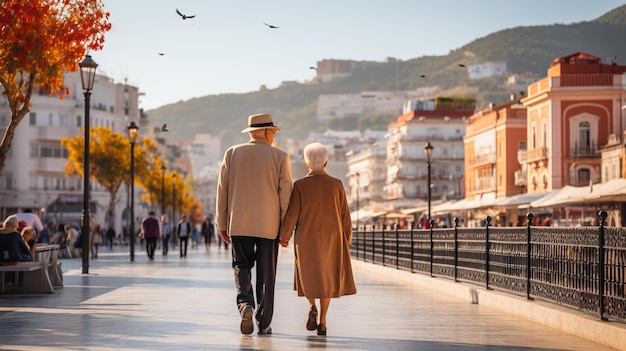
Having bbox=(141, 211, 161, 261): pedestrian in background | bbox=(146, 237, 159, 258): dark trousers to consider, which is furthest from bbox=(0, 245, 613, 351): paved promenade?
bbox=(146, 237, 159, 258): dark trousers

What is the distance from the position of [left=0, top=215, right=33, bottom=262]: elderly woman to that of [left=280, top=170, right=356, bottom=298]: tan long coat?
8300mm

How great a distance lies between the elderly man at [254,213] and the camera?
529 inches

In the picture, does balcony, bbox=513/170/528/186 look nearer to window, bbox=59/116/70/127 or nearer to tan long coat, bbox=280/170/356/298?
window, bbox=59/116/70/127

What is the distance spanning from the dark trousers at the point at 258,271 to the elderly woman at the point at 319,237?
238mm

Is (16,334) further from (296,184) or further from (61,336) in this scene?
(296,184)

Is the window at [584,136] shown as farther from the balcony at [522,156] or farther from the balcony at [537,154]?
the balcony at [522,156]

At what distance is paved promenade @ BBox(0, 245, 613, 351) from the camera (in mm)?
12688

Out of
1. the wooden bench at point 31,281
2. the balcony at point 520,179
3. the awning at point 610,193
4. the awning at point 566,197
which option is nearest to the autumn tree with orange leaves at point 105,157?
the balcony at point 520,179

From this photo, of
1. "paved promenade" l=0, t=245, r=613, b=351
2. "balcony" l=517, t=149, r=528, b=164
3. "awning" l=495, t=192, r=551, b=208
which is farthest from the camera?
"balcony" l=517, t=149, r=528, b=164

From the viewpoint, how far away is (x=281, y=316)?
1639cm

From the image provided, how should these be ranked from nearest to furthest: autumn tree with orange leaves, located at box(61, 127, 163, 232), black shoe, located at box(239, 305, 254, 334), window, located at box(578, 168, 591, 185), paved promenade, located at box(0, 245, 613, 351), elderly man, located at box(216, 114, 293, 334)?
paved promenade, located at box(0, 245, 613, 351)
black shoe, located at box(239, 305, 254, 334)
elderly man, located at box(216, 114, 293, 334)
window, located at box(578, 168, 591, 185)
autumn tree with orange leaves, located at box(61, 127, 163, 232)

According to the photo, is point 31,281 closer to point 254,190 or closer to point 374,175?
point 254,190

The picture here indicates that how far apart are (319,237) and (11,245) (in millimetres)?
8530

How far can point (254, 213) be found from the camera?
1344cm
